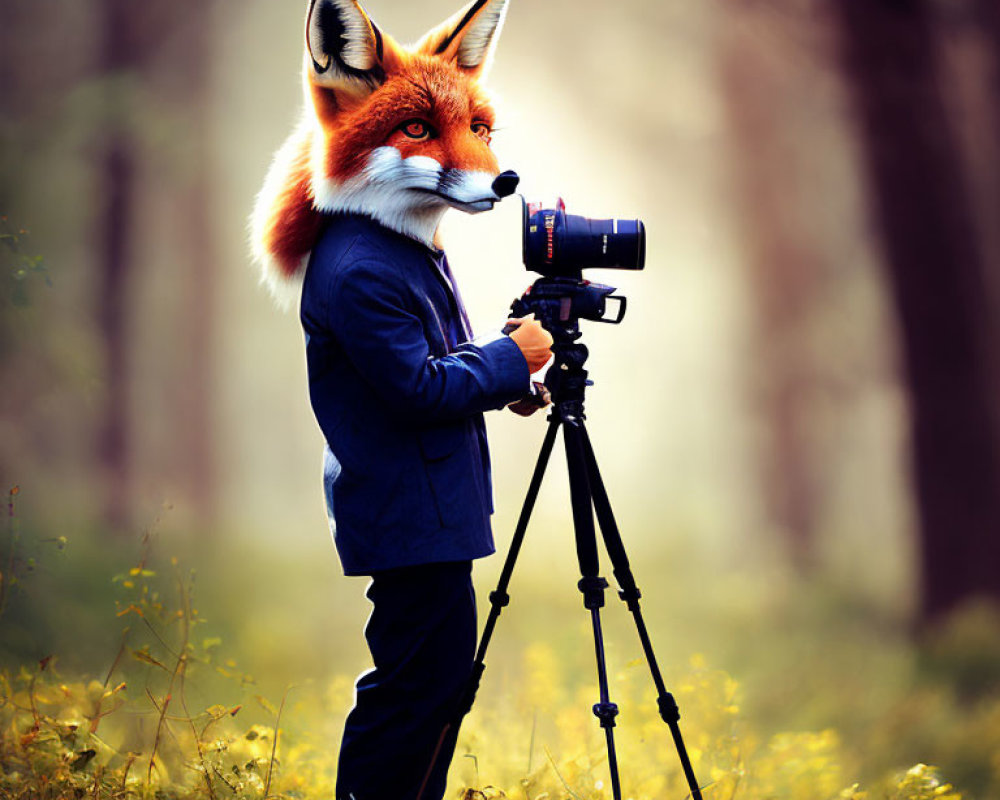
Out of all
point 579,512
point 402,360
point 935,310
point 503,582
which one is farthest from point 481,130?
point 935,310

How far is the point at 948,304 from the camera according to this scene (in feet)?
14.0

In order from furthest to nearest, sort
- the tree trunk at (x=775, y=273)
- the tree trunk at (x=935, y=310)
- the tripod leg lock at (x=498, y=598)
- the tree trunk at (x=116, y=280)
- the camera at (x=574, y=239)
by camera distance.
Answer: the tree trunk at (x=775, y=273), the tree trunk at (x=116, y=280), the tree trunk at (x=935, y=310), the tripod leg lock at (x=498, y=598), the camera at (x=574, y=239)

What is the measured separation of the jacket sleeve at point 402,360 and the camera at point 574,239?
0.26 m

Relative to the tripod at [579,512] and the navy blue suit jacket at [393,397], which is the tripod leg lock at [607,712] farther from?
the navy blue suit jacket at [393,397]

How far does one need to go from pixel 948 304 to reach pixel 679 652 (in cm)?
216

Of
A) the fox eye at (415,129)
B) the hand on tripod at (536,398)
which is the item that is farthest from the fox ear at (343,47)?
the hand on tripod at (536,398)

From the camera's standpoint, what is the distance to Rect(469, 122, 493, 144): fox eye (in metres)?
2.31

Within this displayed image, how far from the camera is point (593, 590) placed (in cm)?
226

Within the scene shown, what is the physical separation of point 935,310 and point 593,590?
114 inches

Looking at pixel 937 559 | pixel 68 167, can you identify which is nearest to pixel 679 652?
pixel 937 559

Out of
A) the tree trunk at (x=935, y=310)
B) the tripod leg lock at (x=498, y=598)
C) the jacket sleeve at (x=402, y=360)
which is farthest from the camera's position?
the tree trunk at (x=935, y=310)

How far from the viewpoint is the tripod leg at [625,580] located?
7.36 feet

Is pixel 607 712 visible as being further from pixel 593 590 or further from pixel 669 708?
pixel 593 590

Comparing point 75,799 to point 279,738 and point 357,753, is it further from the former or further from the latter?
point 357,753
